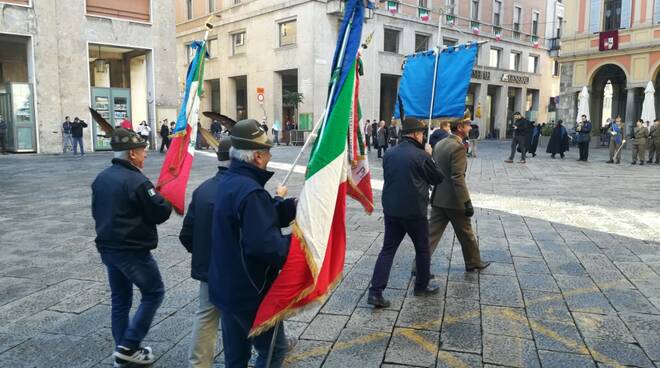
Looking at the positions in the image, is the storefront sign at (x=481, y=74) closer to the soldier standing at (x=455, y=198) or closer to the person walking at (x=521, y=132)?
the person walking at (x=521, y=132)

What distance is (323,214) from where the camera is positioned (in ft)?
9.59

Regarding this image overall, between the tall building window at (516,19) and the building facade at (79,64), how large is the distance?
1100 inches

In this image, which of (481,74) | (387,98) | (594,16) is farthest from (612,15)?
(387,98)

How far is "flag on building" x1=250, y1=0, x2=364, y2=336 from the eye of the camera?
271 centimetres

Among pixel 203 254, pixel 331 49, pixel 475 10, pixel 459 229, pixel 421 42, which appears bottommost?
pixel 459 229

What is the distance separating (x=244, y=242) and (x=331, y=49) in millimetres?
27690

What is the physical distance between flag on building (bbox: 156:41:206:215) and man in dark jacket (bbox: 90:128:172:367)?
36.7 inches

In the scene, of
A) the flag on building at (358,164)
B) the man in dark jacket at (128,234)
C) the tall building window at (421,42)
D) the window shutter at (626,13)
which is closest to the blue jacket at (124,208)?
the man in dark jacket at (128,234)

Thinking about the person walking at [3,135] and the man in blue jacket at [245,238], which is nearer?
the man in blue jacket at [245,238]

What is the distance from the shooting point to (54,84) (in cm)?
2094

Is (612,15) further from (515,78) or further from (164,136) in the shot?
(164,136)

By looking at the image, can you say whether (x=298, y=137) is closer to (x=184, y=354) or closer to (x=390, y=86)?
(x=390, y=86)

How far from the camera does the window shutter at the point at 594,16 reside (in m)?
26.7

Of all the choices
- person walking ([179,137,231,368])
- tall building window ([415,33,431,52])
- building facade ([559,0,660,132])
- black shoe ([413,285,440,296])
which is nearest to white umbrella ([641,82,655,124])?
building facade ([559,0,660,132])
